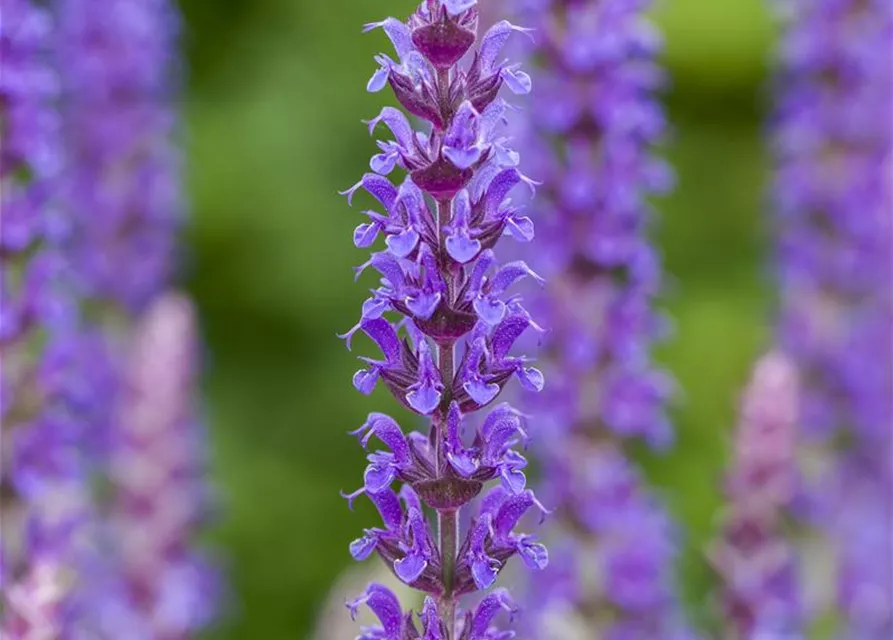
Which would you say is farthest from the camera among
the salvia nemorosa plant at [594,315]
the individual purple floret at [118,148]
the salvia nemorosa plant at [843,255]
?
the individual purple floret at [118,148]

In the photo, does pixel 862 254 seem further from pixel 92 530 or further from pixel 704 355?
pixel 92 530

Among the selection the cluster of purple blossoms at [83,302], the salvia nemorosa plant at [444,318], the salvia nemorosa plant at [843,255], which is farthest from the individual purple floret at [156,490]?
the salvia nemorosa plant at [843,255]

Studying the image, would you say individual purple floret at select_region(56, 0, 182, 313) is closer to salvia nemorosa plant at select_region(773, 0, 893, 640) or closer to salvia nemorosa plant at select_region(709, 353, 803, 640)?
salvia nemorosa plant at select_region(773, 0, 893, 640)

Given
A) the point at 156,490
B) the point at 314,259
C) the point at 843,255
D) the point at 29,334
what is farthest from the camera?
the point at 314,259

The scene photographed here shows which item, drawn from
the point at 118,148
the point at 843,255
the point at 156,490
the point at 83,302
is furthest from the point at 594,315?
the point at 83,302

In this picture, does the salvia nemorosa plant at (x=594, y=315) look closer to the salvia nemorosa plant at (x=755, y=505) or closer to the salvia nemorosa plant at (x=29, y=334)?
the salvia nemorosa plant at (x=755, y=505)

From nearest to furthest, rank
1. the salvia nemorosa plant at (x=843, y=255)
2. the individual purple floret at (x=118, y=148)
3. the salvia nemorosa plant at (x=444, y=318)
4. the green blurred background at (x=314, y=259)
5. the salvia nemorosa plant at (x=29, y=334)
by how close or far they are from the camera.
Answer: the salvia nemorosa plant at (x=444, y=318), the salvia nemorosa plant at (x=29, y=334), the salvia nemorosa plant at (x=843, y=255), the individual purple floret at (x=118, y=148), the green blurred background at (x=314, y=259)

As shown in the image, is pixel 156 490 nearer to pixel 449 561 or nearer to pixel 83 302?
pixel 83 302
